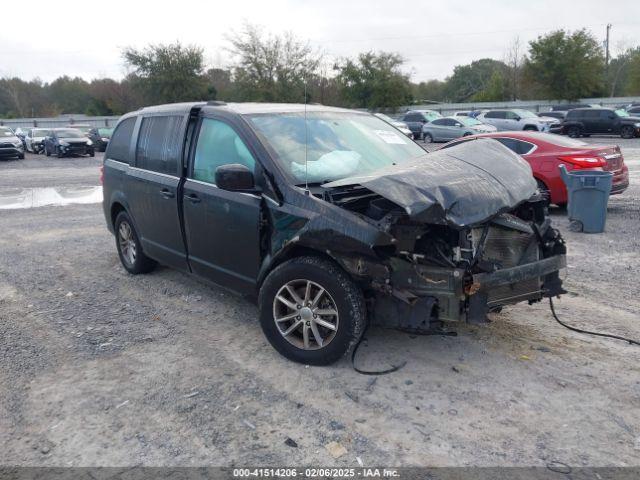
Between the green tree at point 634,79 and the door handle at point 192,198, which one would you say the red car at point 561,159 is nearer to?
the door handle at point 192,198

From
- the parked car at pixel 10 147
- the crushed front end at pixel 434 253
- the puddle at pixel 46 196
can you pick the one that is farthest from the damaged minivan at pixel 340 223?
the parked car at pixel 10 147

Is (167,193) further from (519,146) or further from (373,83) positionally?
(373,83)

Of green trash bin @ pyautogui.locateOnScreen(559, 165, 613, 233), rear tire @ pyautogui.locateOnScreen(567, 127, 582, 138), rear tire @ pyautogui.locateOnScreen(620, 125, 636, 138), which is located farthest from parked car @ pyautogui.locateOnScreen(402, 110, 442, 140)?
green trash bin @ pyautogui.locateOnScreen(559, 165, 613, 233)

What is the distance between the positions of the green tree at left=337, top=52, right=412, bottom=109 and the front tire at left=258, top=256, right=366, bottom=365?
4831cm

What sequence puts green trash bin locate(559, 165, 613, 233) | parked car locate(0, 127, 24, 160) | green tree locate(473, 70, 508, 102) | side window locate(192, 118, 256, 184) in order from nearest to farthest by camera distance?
side window locate(192, 118, 256, 184) < green trash bin locate(559, 165, 613, 233) < parked car locate(0, 127, 24, 160) < green tree locate(473, 70, 508, 102)

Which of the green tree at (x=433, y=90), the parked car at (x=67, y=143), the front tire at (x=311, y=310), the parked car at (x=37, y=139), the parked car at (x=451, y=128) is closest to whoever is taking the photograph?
the front tire at (x=311, y=310)

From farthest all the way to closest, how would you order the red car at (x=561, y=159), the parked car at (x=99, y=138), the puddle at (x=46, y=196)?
the parked car at (x=99, y=138) → the puddle at (x=46, y=196) → the red car at (x=561, y=159)

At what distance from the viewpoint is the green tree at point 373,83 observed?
50969 millimetres

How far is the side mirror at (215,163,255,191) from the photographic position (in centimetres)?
413

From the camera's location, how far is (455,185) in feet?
12.5

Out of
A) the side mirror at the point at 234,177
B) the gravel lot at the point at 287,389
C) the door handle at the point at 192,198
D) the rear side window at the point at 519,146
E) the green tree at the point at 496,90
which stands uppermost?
the green tree at the point at 496,90

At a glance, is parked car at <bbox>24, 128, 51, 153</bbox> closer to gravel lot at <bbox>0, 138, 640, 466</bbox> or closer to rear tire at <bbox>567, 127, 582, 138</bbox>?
rear tire at <bbox>567, 127, 582, 138</bbox>

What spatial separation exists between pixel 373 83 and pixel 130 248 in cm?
4712

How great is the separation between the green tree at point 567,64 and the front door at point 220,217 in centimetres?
4867
